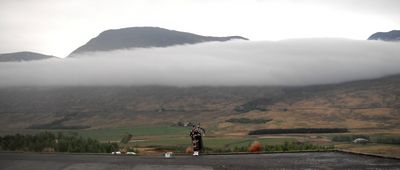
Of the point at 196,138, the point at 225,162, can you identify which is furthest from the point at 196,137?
the point at 225,162

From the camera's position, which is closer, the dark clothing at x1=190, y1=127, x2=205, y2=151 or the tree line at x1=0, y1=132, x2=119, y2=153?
the dark clothing at x1=190, y1=127, x2=205, y2=151

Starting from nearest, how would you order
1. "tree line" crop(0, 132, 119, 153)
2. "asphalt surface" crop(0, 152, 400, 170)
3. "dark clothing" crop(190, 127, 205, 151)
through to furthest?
"asphalt surface" crop(0, 152, 400, 170) < "dark clothing" crop(190, 127, 205, 151) < "tree line" crop(0, 132, 119, 153)

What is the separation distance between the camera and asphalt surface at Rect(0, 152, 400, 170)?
26.3 m

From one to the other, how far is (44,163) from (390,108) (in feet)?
578

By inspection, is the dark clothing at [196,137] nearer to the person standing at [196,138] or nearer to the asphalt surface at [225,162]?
the person standing at [196,138]

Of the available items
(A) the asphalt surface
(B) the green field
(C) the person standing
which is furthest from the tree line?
(B) the green field

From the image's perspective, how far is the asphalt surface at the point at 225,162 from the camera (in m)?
26.3

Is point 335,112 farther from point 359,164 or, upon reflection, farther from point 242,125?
point 359,164

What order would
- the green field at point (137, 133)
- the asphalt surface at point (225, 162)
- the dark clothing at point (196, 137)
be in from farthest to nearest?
the green field at point (137, 133), the dark clothing at point (196, 137), the asphalt surface at point (225, 162)

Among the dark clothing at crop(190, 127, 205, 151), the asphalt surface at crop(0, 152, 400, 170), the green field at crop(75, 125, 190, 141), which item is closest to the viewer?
the asphalt surface at crop(0, 152, 400, 170)

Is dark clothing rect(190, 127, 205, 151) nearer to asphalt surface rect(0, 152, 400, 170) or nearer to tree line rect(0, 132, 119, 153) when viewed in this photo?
asphalt surface rect(0, 152, 400, 170)

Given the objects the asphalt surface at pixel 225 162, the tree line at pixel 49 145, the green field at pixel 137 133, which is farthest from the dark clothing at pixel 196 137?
the green field at pixel 137 133

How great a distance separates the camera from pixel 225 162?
29156 mm

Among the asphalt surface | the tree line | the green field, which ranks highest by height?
the asphalt surface
